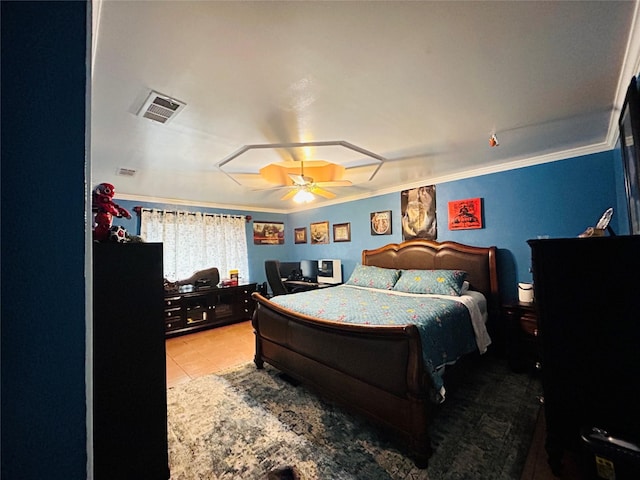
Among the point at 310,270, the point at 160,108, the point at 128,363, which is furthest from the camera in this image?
the point at 310,270

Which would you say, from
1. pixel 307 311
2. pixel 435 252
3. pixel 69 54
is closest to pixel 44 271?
pixel 69 54

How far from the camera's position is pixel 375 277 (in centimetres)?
371

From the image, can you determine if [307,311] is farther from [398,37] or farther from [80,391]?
[398,37]

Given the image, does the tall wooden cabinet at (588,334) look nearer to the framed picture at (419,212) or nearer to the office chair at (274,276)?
the framed picture at (419,212)

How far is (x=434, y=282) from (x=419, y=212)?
1287 millimetres

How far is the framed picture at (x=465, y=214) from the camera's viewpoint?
3355 millimetres

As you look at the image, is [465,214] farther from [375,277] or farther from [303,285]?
[303,285]

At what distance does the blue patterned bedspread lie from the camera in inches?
72.8

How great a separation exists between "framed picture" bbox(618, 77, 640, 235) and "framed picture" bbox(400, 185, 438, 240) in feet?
6.55

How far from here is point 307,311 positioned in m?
2.45

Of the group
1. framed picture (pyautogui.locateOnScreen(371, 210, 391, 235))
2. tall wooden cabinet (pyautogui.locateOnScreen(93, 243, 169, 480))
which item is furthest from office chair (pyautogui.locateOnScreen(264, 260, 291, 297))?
tall wooden cabinet (pyautogui.locateOnScreen(93, 243, 169, 480))

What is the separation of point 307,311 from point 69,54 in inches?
87.0

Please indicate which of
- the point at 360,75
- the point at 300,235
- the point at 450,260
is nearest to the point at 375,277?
the point at 450,260

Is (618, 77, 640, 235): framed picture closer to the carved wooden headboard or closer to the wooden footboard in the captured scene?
the carved wooden headboard
